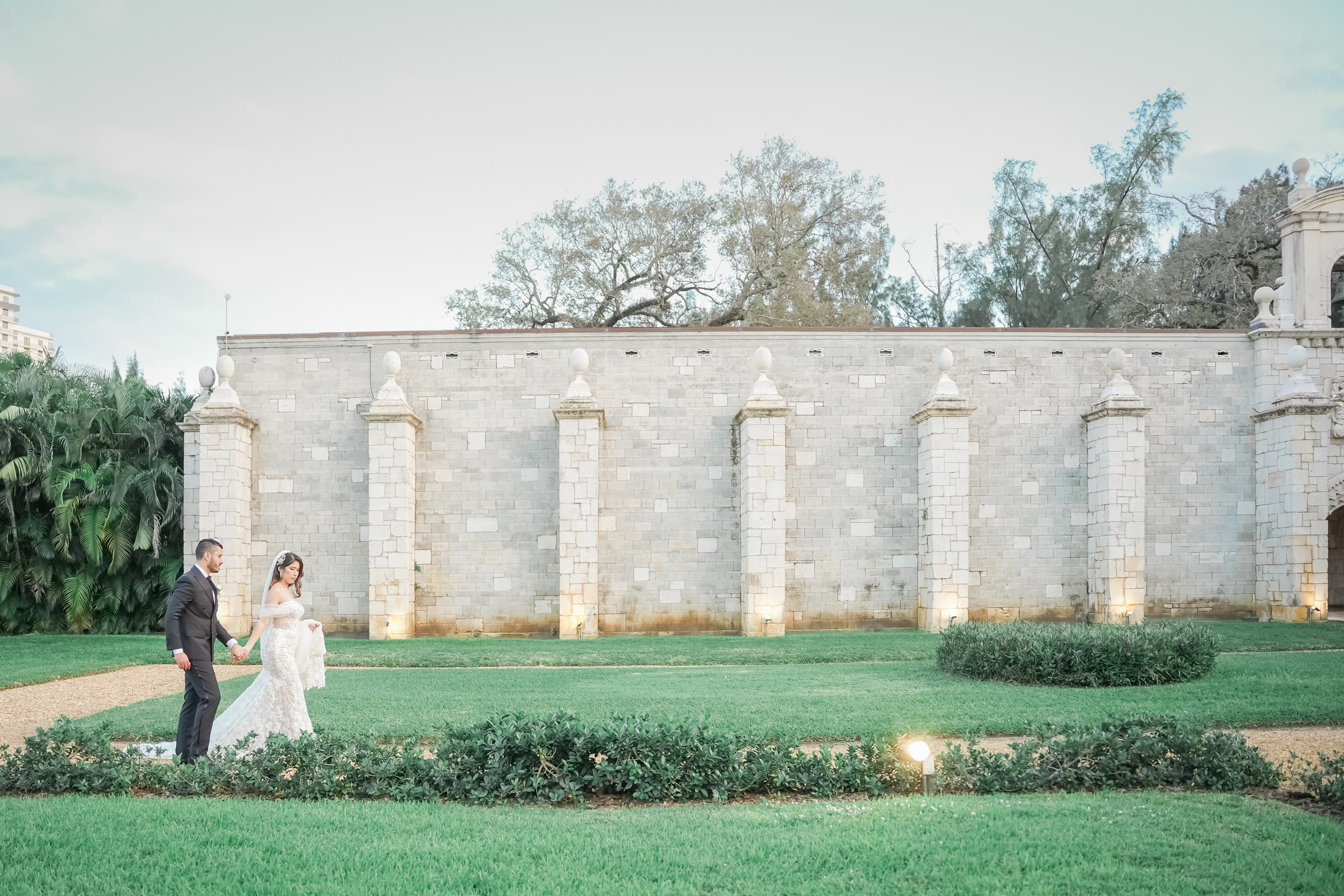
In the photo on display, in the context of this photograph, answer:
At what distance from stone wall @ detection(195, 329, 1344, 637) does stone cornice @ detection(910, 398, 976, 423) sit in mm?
945

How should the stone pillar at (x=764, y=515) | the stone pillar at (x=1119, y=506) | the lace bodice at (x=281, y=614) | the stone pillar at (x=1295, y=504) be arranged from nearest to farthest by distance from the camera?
the lace bodice at (x=281, y=614) → the stone pillar at (x=764, y=515) → the stone pillar at (x=1119, y=506) → the stone pillar at (x=1295, y=504)

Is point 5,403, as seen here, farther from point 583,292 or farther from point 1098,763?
point 1098,763

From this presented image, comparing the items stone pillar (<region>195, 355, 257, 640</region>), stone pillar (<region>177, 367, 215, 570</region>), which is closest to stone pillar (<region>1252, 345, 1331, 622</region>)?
stone pillar (<region>195, 355, 257, 640</region>)

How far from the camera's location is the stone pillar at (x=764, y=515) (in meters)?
18.4

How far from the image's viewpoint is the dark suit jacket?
7.46 metres

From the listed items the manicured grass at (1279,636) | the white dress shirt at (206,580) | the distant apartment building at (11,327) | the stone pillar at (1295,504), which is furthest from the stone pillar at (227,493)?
the distant apartment building at (11,327)

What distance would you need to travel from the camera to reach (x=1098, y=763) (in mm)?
6531

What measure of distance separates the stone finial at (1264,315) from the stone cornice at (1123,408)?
12.5 feet

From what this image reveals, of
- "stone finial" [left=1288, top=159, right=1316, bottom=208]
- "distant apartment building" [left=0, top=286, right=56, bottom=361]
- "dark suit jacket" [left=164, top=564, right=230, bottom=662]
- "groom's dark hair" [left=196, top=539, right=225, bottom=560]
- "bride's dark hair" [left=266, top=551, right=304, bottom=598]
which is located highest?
"distant apartment building" [left=0, top=286, right=56, bottom=361]

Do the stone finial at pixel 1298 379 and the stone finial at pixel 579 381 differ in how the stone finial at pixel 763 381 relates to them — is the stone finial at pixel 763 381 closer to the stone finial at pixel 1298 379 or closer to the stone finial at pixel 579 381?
the stone finial at pixel 579 381

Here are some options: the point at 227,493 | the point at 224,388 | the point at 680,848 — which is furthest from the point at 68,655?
the point at 680,848

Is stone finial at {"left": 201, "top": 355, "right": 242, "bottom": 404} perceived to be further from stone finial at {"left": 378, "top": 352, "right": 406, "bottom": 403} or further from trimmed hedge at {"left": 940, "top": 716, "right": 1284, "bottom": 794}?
trimmed hedge at {"left": 940, "top": 716, "right": 1284, "bottom": 794}

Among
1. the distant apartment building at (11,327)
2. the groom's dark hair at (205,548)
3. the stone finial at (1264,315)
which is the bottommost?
the groom's dark hair at (205,548)

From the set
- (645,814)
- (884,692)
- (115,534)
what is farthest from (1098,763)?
(115,534)
